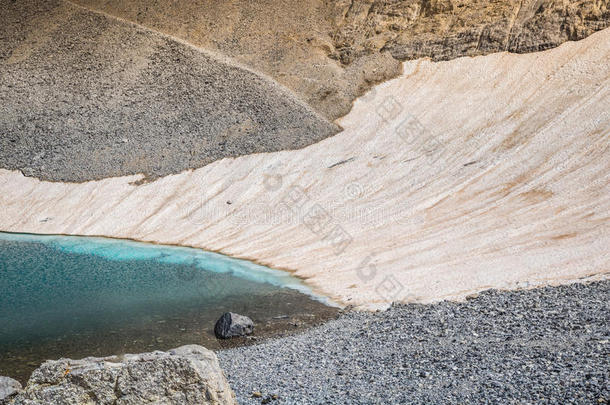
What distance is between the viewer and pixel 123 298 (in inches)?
854

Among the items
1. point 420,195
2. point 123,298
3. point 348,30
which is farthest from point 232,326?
point 348,30

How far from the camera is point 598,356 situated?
33.6ft

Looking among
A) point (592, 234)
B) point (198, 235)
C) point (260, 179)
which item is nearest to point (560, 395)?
point (592, 234)

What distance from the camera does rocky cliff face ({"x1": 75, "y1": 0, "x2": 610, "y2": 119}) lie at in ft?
134

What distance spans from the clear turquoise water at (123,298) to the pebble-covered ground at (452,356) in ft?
10.5

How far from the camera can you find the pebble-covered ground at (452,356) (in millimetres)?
9500

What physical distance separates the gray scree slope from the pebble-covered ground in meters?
24.2

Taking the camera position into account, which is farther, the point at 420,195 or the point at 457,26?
the point at 457,26

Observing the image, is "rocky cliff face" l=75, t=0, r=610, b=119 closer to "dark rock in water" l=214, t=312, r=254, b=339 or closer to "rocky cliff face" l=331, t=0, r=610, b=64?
"rocky cliff face" l=331, t=0, r=610, b=64

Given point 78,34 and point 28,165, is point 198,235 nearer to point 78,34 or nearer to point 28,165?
point 28,165

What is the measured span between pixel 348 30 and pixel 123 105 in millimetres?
20162

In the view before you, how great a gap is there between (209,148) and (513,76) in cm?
2066

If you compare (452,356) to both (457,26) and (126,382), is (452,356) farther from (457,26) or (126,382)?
(457,26)

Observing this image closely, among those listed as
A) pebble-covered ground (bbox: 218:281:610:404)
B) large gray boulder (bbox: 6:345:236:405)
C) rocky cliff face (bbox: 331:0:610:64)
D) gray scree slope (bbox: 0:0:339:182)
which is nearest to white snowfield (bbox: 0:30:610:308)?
rocky cliff face (bbox: 331:0:610:64)
